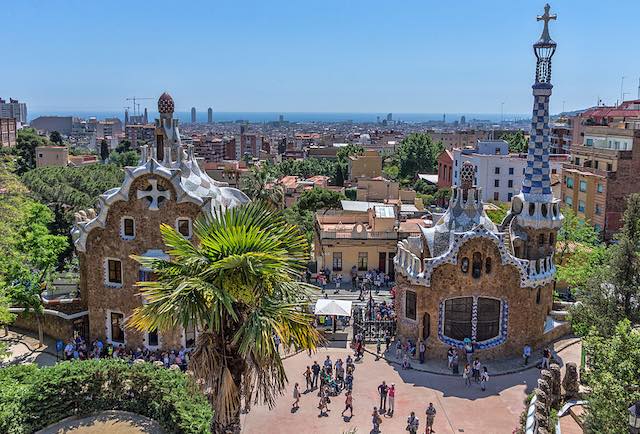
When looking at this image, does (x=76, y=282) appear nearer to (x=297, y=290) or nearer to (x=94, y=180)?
(x=297, y=290)

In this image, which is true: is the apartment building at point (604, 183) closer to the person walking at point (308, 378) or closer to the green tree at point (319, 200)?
the green tree at point (319, 200)

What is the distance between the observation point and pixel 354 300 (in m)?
39.4

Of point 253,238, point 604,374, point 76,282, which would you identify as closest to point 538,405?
point 604,374

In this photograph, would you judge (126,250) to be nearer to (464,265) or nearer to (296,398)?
(296,398)

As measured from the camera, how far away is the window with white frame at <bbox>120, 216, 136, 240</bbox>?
30.0 meters

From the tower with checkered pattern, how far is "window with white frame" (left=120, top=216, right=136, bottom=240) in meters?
19.2

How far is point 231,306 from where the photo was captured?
44.8 ft

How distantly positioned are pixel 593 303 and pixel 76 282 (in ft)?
98.2

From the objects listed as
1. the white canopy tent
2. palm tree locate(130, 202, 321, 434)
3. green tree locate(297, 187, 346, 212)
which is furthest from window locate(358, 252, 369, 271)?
palm tree locate(130, 202, 321, 434)

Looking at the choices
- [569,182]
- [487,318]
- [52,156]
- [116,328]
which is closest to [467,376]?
[487,318]

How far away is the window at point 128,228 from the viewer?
30.0 metres

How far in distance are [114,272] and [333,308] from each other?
11.3 m

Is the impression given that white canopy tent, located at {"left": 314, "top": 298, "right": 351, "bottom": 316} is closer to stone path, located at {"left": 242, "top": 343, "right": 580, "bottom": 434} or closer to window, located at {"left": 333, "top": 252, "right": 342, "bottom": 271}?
stone path, located at {"left": 242, "top": 343, "right": 580, "bottom": 434}

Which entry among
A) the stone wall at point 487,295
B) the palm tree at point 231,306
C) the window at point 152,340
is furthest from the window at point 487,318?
the palm tree at point 231,306
